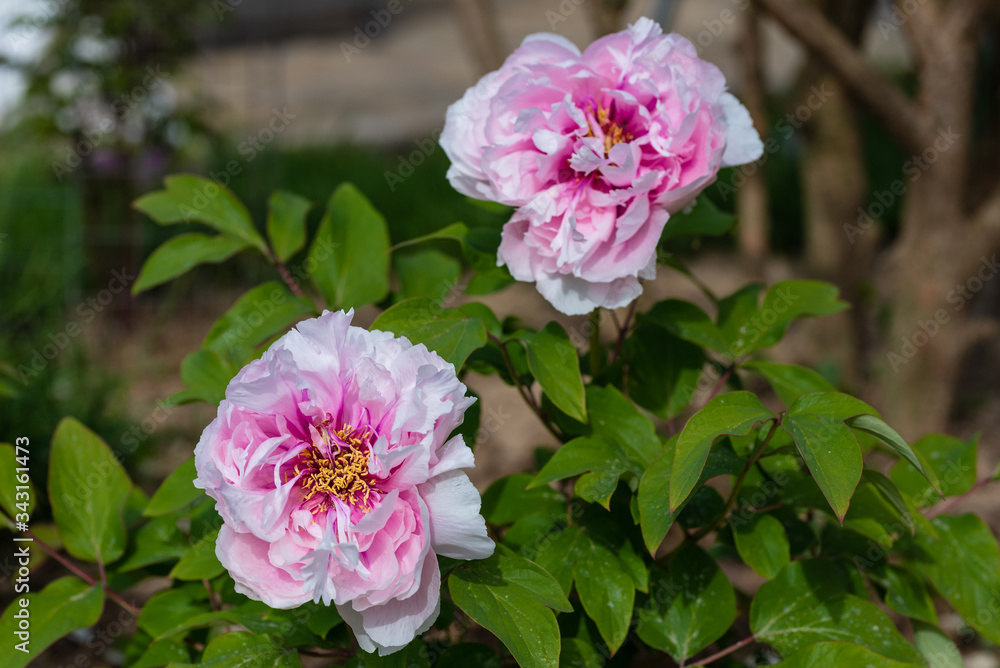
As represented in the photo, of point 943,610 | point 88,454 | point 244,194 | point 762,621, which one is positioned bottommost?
A: point 244,194

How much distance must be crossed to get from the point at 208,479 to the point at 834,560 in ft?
2.15

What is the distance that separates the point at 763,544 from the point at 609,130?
44cm

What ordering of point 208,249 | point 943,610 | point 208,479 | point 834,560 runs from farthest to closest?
point 943,610 < point 208,249 < point 834,560 < point 208,479

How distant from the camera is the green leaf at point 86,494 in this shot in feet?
3.18

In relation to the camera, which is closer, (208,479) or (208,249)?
(208,479)

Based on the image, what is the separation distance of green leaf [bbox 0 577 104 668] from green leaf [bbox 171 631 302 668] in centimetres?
23

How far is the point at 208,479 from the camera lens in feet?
2.11

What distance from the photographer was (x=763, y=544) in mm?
840

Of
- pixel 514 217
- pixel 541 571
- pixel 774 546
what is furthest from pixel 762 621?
pixel 514 217

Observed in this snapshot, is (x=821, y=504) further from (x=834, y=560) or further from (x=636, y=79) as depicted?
(x=636, y=79)

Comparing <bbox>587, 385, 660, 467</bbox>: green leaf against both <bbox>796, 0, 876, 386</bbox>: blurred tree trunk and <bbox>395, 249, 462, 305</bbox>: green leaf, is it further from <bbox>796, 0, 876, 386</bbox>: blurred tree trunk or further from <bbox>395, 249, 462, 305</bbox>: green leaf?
<bbox>796, 0, 876, 386</bbox>: blurred tree trunk

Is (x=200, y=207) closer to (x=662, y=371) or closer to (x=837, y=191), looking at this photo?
(x=662, y=371)

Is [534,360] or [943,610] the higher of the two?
[534,360]

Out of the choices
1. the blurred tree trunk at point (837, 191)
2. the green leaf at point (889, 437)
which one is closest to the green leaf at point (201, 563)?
the green leaf at point (889, 437)
